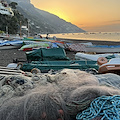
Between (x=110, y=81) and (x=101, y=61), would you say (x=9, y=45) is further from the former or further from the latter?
(x=110, y=81)

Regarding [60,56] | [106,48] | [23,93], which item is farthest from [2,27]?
[23,93]

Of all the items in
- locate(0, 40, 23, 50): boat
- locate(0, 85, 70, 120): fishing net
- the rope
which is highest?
the rope

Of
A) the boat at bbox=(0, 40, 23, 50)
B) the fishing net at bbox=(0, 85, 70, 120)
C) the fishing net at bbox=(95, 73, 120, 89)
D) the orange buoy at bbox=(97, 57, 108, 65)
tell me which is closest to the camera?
the fishing net at bbox=(0, 85, 70, 120)

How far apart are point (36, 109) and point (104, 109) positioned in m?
0.91

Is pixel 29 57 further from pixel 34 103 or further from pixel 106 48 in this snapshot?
pixel 106 48

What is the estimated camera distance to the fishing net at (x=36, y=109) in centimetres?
191

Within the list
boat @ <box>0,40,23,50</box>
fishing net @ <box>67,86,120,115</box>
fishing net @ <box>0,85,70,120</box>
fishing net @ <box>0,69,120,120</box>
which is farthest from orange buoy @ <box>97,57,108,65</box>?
boat @ <box>0,40,23,50</box>

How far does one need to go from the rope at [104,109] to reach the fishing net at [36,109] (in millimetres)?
289

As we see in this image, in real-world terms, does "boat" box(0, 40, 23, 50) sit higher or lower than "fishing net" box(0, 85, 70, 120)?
lower

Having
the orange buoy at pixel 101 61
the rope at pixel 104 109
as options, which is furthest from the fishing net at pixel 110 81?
the orange buoy at pixel 101 61

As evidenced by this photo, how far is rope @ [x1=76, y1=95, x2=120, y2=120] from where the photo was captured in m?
1.67

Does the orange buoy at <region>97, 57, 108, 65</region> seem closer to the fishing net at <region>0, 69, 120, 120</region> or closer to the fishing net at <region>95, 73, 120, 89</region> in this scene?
the fishing net at <region>95, 73, 120, 89</region>

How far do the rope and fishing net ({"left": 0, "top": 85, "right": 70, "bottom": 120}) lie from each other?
29cm

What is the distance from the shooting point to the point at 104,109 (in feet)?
5.78
